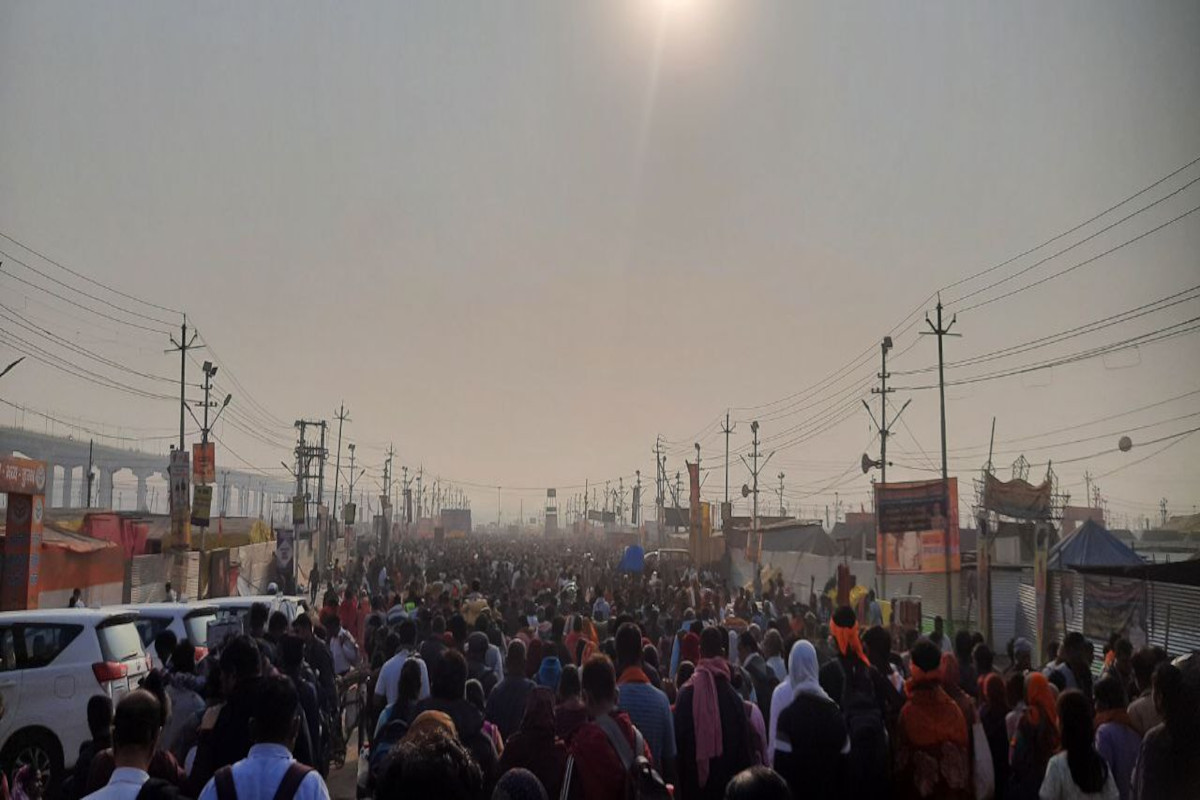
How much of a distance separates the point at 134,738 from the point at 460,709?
72.2 inches

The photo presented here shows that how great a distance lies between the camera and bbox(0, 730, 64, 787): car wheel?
9.15 meters

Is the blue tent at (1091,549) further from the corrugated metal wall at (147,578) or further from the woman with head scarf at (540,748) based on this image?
the corrugated metal wall at (147,578)

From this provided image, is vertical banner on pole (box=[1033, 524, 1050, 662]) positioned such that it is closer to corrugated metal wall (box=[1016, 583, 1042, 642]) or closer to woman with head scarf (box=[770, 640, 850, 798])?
corrugated metal wall (box=[1016, 583, 1042, 642])

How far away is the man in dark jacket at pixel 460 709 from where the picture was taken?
5.62 meters

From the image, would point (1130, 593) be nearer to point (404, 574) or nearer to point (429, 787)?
point (429, 787)

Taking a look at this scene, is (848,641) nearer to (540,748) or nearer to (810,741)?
(810,741)

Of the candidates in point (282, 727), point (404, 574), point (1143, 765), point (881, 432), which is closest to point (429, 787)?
point (282, 727)

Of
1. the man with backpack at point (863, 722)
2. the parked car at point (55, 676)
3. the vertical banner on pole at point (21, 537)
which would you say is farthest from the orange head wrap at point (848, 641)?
the vertical banner on pole at point (21, 537)

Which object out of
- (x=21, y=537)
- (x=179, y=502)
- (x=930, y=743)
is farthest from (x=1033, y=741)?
(x=179, y=502)

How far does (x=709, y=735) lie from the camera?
638 centimetres

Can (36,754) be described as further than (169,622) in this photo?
No

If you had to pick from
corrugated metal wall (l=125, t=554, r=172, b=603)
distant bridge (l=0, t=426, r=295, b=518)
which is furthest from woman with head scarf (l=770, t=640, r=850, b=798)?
distant bridge (l=0, t=426, r=295, b=518)

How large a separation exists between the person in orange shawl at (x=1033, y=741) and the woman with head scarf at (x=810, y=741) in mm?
1275

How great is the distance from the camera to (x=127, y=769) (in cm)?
427
